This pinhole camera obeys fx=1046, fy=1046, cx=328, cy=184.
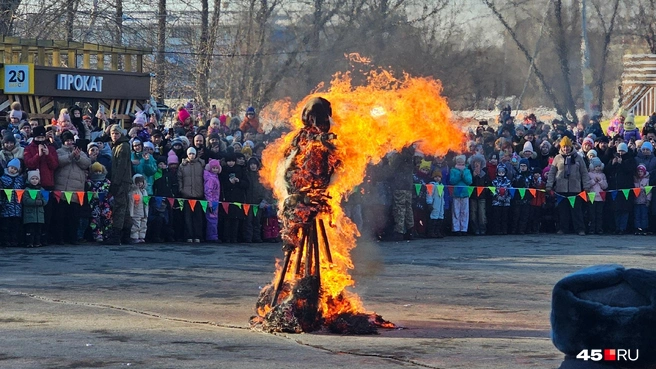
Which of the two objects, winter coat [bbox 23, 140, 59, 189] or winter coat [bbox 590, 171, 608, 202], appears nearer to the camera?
winter coat [bbox 23, 140, 59, 189]

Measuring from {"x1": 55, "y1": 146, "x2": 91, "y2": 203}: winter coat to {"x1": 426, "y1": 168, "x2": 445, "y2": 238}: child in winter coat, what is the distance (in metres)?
6.64

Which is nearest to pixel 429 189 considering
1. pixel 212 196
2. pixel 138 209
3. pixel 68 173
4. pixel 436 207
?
pixel 436 207

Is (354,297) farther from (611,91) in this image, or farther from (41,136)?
(611,91)

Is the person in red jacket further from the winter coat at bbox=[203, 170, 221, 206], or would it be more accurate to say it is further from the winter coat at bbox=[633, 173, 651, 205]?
the winter coat at bbox=[633, 173, 651, 205]

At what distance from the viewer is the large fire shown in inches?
372

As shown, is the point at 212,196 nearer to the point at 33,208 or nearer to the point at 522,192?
the point at 33,208

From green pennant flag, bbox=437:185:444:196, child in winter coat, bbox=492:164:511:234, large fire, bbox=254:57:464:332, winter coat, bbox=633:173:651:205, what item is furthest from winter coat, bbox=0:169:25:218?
winter coat, bbox=633:173:651:205

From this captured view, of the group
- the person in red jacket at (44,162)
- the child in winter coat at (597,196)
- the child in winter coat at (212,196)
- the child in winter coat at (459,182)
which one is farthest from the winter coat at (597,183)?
the person in red jacket at (44,162)

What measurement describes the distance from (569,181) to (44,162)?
10435mm

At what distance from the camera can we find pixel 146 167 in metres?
17.6

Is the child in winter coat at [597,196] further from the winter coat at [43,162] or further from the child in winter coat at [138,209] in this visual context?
the winter coat at [43,162]

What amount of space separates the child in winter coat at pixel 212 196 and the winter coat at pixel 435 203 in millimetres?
4115

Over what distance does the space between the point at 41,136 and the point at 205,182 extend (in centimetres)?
311

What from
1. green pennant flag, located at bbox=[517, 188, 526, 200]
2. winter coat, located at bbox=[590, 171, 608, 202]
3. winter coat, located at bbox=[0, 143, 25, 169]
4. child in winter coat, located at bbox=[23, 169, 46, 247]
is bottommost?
child in winter coat, located at bbox=[23, 169, 46, 247]
